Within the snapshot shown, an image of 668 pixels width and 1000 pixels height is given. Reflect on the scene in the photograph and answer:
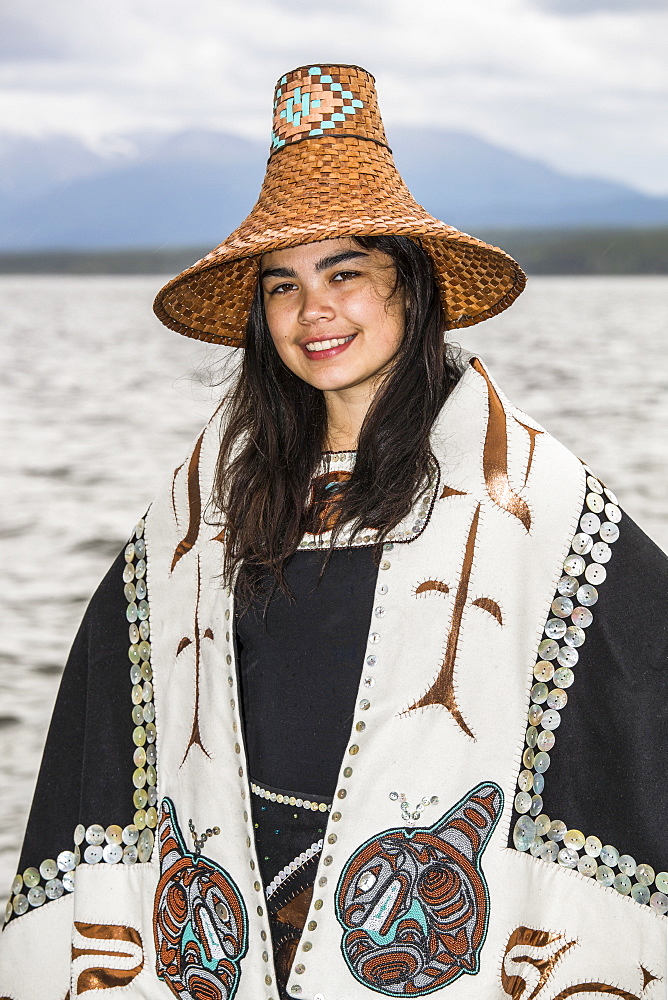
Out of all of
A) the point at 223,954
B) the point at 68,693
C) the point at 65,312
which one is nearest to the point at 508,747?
the point at 223,954

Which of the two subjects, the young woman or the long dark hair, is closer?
the young woman

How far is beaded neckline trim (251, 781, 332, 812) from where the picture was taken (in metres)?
1.44

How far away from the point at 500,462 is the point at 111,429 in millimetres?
6592

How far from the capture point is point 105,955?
159cm

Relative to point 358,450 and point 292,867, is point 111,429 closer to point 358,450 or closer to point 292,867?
point 358,450

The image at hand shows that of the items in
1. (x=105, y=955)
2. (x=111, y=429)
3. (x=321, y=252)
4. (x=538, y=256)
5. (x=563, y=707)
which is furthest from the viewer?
(x=538, y=256)

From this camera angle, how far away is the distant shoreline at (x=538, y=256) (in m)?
24.6

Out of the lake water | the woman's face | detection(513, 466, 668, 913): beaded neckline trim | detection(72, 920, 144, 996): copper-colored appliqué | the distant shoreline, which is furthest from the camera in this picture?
the distant shoreline

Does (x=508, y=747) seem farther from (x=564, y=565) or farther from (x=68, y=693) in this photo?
(x=68, y=693)

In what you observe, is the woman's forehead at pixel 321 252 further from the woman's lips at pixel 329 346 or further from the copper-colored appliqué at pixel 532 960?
the copper-colored appliqué at pixel 532 960

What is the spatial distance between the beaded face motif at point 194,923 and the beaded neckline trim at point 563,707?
1.19 ft

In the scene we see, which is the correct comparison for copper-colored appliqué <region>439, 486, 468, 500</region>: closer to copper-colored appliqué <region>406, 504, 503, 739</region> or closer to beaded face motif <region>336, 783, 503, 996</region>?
copper-colored appliqué <region>406, 504, 503, 739</region>

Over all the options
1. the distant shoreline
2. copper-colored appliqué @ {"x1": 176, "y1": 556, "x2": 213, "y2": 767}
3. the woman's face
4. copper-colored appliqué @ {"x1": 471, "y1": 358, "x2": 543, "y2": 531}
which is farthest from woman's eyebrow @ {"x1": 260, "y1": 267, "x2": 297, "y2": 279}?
the distant shoreline

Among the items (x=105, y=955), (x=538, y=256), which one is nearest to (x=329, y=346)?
(x=105, y=955)
